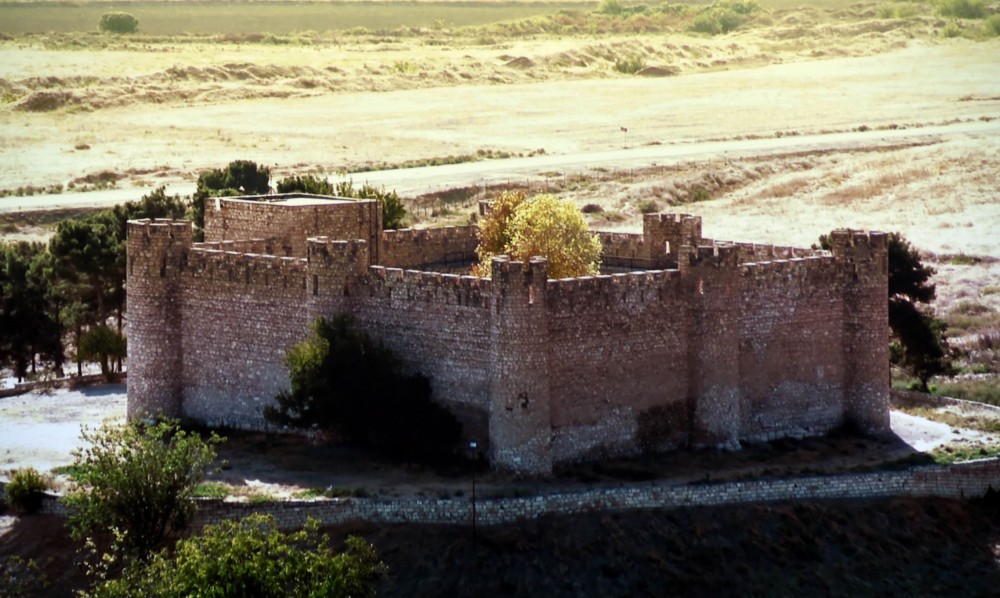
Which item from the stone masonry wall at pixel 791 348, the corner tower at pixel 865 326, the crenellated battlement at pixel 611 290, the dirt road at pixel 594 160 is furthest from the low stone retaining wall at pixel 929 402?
the dirt road at pixel 594 160

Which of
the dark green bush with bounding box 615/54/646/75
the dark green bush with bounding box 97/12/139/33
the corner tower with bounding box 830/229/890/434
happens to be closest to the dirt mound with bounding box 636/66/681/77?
the dark green bush with bounding box 615/54/646/75

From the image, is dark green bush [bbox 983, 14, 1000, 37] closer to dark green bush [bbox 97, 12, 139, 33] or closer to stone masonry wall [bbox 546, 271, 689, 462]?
dark green bush [bbox 97, 12, 139, 33]

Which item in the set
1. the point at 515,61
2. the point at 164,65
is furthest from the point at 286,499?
the point at 515,61

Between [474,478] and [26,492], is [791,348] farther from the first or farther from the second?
[26,492]

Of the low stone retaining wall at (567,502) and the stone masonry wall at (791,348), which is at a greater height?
the stone masonry wall at (791,348)

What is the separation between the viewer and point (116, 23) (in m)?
127

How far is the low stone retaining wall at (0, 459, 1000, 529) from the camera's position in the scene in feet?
150

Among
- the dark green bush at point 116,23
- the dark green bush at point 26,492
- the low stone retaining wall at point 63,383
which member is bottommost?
the dark green bush at point 26,492

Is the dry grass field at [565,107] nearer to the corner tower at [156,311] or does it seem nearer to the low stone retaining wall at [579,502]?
the low stone retaining wall at [579,502]

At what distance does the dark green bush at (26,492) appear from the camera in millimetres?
47344

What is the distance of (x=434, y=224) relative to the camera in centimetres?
7938

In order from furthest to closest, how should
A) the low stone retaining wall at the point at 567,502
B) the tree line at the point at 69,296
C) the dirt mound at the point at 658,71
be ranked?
the dirt mound at the point at 658,71 < the tree line at the point at 69,296 < the low stone retaining wall at the point at 567,502

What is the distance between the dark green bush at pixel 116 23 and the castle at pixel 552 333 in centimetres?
7429

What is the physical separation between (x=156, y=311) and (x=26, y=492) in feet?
22.5
